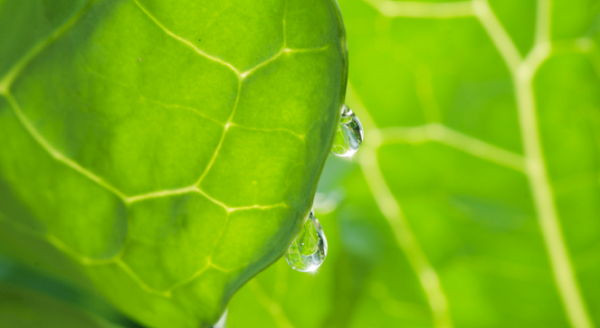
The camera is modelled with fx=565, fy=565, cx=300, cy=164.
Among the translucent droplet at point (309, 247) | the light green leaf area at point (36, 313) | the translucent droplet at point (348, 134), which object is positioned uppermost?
the translucent droplet at point (348, 134)

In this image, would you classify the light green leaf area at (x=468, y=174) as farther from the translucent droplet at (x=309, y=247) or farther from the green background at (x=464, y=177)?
the translucent droplet at (x=309, y=247)

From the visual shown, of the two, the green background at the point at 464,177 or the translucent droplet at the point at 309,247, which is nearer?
the translucent droplet at the point at 309,247

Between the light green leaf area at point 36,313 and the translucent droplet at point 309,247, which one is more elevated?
the translucent droplet at point 309,247

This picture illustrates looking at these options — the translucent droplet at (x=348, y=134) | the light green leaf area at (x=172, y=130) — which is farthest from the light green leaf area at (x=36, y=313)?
the translucent droplet at (x=348, y=134)

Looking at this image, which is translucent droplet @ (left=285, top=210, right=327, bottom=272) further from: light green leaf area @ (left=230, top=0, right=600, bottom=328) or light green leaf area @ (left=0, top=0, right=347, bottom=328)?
light green leaf area @ (left=230, top=0, right=600, bottom=328)

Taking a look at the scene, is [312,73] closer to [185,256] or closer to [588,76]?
[185,256]

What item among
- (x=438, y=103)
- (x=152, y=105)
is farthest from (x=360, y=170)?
(x=152, y=105)

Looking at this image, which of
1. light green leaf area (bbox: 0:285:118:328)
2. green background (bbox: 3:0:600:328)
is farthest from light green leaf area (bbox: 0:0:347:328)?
green background (bbox: 3:0:600:328)
